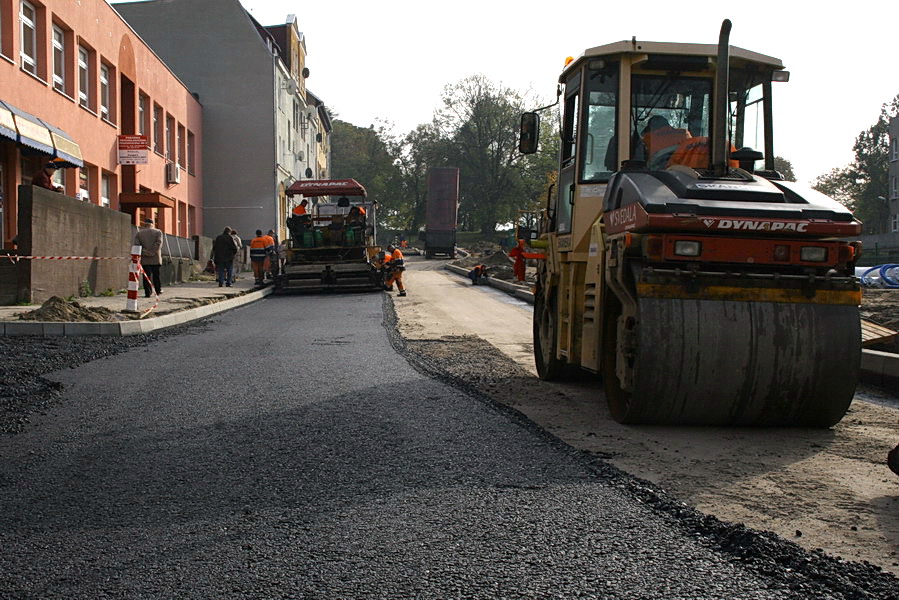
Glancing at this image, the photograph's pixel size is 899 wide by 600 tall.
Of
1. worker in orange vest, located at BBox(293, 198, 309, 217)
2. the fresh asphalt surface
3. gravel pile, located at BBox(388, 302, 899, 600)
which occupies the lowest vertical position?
the fresh asphalt surface

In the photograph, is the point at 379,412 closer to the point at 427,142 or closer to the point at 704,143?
the point at 704,143

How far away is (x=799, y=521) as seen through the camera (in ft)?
13.4

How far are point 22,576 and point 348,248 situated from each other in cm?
2182

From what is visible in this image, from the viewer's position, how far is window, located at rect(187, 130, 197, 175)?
129ft

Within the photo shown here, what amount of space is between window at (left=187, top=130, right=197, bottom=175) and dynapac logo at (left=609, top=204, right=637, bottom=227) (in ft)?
115

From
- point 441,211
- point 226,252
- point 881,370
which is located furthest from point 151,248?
point 441,211

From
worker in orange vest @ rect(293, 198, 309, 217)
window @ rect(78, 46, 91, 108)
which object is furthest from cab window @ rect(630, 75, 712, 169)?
window @ rect(78, 46, 91, 108)

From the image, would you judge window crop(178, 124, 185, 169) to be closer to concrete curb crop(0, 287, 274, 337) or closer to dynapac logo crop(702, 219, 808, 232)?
concrete curb crop(0, 287, 274, 337)

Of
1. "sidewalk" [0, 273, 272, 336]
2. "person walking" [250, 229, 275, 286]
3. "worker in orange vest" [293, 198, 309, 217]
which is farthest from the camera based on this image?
"person walking" [250, 229, 275, 286]

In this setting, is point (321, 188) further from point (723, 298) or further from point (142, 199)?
point (723, 298)

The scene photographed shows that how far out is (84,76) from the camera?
24656 millimetres

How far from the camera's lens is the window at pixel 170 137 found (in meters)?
34.4

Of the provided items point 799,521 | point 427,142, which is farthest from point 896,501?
point 427,142

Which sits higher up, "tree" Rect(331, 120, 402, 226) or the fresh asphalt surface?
"tree" Rect(331, 120, 402, 226)
